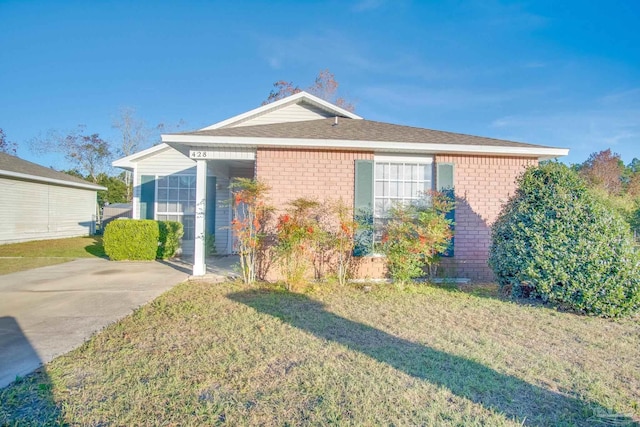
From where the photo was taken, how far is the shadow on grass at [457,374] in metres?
2.45

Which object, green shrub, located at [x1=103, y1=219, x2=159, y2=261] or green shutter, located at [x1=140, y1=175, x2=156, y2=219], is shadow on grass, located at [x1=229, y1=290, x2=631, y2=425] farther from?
green shutter, located at [x1=140, y1=175, x2=156, y2=219]

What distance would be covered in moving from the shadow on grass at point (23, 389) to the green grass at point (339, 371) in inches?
0.6

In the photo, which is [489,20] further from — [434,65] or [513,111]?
[513,111]

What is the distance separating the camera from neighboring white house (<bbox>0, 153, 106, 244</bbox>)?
45.1ft

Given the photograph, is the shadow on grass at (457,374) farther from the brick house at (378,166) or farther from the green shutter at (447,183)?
the green shutter at (447,183)

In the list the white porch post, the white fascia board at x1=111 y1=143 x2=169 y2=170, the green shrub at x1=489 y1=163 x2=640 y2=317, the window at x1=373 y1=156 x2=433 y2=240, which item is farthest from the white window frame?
the white fascia board at x1=111 y1=143 x2=169 y2=170

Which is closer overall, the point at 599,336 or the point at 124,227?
the point at 599,336

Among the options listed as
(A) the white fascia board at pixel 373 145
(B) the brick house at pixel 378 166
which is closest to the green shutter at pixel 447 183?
(B) the brick house at pixel 378 166

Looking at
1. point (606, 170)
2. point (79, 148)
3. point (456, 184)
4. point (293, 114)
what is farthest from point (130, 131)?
point (606, 170)

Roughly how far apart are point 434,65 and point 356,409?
16.8 m

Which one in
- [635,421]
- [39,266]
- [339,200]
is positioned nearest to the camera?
[635,421]

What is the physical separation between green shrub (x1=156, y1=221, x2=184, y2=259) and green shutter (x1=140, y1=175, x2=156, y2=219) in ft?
→ 4.54

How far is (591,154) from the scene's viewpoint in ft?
115

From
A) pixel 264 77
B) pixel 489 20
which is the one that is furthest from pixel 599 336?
pixel 264 77
